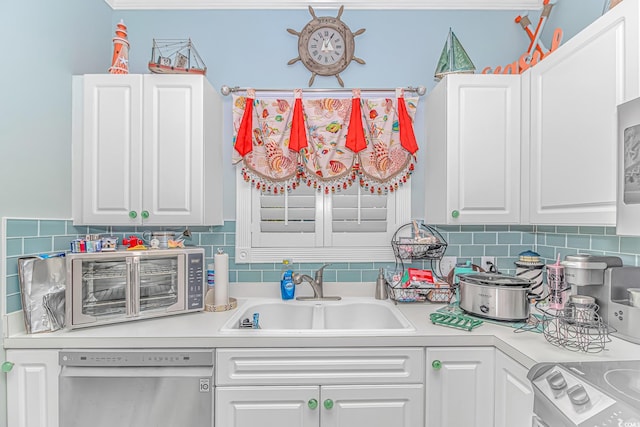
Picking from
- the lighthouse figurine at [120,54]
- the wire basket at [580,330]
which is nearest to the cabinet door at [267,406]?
the wire basket at [580,330]

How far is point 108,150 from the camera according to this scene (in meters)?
1.89

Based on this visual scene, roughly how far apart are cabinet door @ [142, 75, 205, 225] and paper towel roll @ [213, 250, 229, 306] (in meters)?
0.24

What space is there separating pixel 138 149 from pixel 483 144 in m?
1.82

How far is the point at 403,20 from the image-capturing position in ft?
7.45

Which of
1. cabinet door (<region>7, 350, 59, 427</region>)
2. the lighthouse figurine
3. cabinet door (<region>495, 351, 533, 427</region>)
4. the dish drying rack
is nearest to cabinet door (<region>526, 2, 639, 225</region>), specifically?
the dish drying rack

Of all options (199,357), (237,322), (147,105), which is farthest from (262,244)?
(147,105)

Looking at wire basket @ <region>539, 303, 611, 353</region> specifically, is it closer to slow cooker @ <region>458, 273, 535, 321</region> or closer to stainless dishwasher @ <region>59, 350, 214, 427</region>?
slow cooker @ <region>458, 273, 535, 321</region>

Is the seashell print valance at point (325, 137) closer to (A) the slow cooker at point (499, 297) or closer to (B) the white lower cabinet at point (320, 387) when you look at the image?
(A) the slow cooker at point (499, 297)

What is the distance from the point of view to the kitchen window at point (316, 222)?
7.39 feet

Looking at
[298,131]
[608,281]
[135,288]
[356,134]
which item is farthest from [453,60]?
[135,288]

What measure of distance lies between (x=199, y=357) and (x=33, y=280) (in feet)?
2.64

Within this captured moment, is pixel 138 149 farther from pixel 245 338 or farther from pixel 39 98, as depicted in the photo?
pixel 245 338

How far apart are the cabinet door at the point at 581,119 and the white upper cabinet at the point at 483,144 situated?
3.7 inches

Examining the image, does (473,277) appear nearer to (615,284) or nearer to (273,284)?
(615,284)
